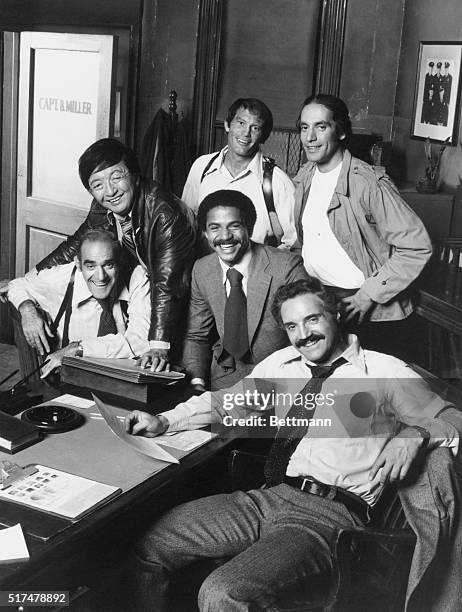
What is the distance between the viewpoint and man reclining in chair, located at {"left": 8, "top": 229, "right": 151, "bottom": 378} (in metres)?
2.80

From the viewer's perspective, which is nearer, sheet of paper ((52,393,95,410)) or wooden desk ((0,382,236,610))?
wooden desk ((0,382,236,610))

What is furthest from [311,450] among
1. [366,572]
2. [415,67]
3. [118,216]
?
[415,67]

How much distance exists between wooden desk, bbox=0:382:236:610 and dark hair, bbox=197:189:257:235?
81 cm

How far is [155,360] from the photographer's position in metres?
2.65

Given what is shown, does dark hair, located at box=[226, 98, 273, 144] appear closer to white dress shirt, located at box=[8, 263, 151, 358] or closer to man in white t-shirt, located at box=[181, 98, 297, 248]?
man in white t-shirt, located at box=[181, 98, 297, 248]

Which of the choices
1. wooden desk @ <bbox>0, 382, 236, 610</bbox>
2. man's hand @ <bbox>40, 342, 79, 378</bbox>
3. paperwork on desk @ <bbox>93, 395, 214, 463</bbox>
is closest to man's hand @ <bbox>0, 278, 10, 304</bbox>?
man's hand @ <bbox>40, 342, 79, 378</bbox>

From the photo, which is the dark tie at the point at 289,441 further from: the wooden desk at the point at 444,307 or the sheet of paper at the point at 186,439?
the wooden desk at the point at 444,307

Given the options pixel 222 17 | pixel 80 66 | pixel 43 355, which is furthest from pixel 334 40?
pixel 43 355

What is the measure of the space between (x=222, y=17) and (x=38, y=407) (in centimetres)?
215

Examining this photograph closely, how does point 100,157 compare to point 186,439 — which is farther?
point 100,157

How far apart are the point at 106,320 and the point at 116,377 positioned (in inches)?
20.5

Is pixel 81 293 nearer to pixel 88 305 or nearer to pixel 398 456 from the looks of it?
pixel 88 305

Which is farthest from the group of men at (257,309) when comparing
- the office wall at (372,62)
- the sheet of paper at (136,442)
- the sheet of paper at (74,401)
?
the office wall at (372,62)

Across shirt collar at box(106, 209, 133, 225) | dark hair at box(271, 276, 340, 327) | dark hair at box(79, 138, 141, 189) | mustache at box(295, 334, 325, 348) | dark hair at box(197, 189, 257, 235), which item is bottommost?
mustache at box(295, 334, 325, 348)
